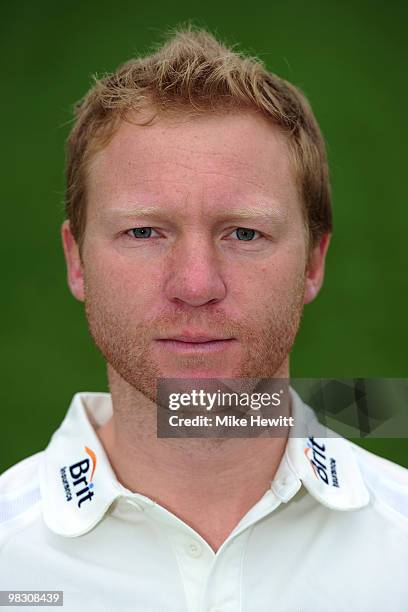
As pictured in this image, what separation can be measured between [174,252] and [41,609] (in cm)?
89

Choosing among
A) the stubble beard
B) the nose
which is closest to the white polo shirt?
the stubble beard

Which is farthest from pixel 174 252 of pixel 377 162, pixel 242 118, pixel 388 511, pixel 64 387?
pixel 377 162

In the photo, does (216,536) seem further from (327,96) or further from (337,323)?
(327,96)

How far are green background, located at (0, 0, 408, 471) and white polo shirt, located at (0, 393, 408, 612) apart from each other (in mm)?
2082

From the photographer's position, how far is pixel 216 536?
205 centimetres

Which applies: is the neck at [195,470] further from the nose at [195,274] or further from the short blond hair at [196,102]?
the short blond hair at [196,102]

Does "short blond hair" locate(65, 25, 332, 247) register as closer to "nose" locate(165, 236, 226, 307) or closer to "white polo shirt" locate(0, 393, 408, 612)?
"nose" locate(165, 236, 226, 307)

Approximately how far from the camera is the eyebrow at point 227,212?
1.99 meters

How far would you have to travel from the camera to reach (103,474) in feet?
6.88

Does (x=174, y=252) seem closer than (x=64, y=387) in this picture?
Yes

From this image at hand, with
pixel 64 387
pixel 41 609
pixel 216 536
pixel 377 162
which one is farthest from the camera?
pixel 377 162

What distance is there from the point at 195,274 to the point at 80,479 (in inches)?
24.6

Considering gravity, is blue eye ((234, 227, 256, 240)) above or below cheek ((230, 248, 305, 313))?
above

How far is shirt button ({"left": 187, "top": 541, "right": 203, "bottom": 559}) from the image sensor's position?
1955mm
